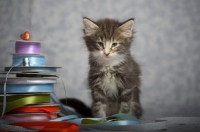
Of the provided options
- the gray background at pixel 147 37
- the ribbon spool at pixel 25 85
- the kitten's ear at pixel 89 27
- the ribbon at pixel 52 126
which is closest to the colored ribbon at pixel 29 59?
the ribbon spool at pixel 25 85

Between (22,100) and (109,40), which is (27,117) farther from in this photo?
(109,40)

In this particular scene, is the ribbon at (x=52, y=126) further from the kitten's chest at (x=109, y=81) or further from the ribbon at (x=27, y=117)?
the kitten's chest at (x=109, y=81)

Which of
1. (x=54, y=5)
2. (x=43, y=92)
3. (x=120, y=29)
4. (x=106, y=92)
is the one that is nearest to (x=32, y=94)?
(x=43, y=92)

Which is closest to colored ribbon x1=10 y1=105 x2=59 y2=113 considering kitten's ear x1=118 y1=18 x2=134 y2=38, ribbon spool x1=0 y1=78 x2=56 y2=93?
ribbon spool x1=0 y1=78 x2=56 y2=93

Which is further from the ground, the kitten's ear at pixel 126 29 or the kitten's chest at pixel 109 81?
the kitten's ear at pixel 126 29

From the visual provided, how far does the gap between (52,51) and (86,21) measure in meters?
1.06

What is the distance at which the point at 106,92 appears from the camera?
8.31 feet

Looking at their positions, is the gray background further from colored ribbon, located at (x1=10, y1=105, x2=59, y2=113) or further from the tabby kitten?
colored ribbon, located at (x1=10, y1=105, x2=59, y2=113)

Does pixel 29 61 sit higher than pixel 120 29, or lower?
lower

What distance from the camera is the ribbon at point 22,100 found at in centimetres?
219

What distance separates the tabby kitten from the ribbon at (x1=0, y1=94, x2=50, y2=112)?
387mm

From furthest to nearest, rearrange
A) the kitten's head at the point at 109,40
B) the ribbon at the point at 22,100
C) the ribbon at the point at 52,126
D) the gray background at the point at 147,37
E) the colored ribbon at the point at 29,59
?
the gray background at the point at 147,37
the kitten's head at the point at 109,40
the colored ribbon at the point at 29,59
the ribbon at the point at 22,100
the ribbon at the point at 52,126

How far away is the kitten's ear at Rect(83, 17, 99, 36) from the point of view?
8.22 ft

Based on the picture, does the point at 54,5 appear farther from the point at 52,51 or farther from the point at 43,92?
the point at 43,92
